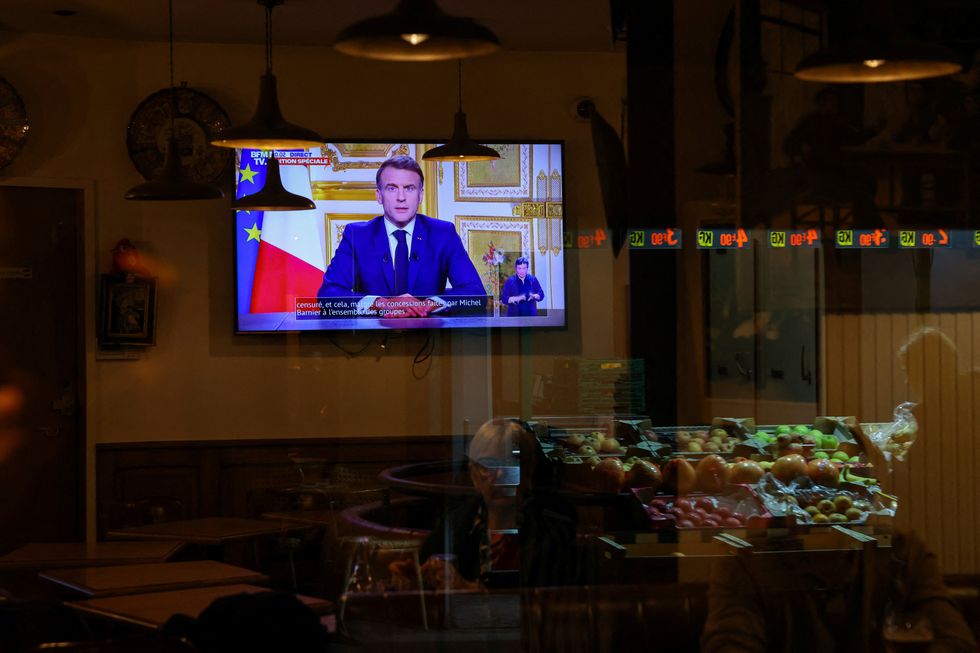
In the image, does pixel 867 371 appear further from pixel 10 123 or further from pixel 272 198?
pixel 10 123

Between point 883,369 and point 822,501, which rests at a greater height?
point 883,369

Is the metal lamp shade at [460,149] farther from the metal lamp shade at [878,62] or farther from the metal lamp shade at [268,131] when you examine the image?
the metal lamp shade at [878,62]

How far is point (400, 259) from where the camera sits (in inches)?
261

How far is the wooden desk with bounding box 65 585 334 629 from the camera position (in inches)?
113

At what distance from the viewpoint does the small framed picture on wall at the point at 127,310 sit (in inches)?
252

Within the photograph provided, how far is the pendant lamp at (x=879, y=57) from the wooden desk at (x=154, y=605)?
1.79 metres

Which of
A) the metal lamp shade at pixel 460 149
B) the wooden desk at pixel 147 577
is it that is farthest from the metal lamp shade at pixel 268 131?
the wooden desk at pixel 147 577

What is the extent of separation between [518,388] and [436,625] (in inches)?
183

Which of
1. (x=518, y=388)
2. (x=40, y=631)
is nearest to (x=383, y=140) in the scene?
(x=518, y=388)

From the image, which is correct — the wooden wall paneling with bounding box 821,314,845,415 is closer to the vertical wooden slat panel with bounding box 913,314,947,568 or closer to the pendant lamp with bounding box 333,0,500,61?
the vertical wooden slat panel with bounding box 913,314,947,568

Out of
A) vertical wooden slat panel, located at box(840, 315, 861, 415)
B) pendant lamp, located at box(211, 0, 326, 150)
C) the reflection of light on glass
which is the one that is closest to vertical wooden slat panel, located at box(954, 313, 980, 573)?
vertical wooden slat panel, located at box(840, 315, 861, 415)

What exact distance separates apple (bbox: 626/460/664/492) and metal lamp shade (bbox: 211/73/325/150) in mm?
1477

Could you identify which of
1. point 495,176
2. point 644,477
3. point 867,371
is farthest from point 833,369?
point 644,477

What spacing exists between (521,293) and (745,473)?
3443mm
